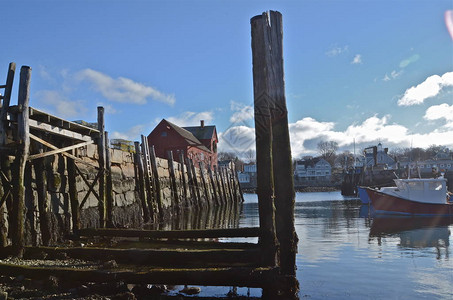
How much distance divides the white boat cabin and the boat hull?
382 millimetres

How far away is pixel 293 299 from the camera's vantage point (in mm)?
5359

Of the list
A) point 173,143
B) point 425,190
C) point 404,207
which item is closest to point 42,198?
point 404,207

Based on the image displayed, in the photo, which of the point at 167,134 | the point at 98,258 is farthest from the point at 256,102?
the point at 167,134

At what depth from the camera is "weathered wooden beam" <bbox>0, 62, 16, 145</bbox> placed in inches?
285

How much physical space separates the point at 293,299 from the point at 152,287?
2.35 meters

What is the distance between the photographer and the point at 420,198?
22078 mm

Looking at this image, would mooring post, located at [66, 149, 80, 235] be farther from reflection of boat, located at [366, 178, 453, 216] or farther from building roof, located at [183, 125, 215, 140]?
building roof, located at [183, 125, 215, 140]

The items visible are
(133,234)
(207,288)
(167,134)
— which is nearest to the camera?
(207,288)

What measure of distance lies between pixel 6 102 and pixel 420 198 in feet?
72.4

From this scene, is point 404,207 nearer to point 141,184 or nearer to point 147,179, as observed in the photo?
point 147,179

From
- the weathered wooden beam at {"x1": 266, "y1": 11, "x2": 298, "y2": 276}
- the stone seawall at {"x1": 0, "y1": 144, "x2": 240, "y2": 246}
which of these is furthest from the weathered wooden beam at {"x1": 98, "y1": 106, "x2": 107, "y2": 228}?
the weathered wooden beam at {"x1": 266, "y1": 11, "x2": 298, "y2": 276}

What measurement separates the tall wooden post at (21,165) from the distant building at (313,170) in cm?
9957

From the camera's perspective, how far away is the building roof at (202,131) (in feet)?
163

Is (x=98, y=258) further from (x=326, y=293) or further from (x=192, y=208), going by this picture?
(x=192, y=208)
